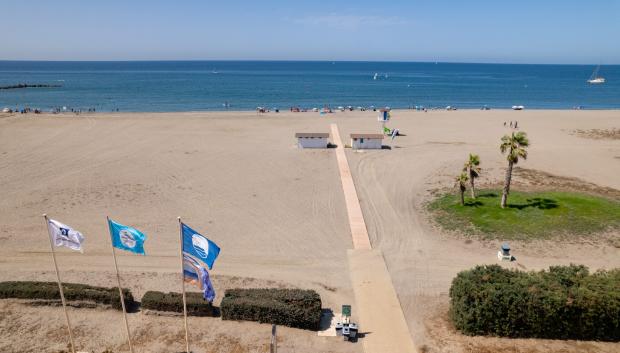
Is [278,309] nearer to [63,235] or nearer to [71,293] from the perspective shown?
[63,235]

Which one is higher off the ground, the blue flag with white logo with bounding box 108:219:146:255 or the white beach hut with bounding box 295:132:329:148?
the blue flag with white logo with bounding box 108:219:146:255

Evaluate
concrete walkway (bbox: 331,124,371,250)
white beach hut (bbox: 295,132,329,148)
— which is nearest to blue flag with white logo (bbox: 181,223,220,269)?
concrete walkway (bbox: 331,124,371,250)

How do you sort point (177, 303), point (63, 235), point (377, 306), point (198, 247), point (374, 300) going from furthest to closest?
point (374, 300) < point (377, 306) < point (177, 303) < point (63, 235) < point (198, 247)

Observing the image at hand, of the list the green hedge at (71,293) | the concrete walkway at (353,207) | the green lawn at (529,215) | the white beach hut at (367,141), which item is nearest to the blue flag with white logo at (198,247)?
the green hedge at (71,293)

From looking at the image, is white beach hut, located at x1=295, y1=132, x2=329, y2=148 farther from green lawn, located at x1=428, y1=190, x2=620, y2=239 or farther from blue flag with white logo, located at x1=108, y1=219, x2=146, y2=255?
blue flag with white logo, located at x1=108, y1=219, x2=146, y2=255

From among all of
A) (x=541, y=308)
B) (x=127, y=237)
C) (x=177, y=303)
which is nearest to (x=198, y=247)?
(x=127, y=237)

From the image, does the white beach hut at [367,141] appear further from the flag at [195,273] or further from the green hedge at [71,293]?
the flag at [195,273]

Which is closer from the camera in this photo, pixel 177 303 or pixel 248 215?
pixel 177 303

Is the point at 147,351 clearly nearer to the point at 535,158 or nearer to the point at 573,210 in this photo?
the point at 573,210
